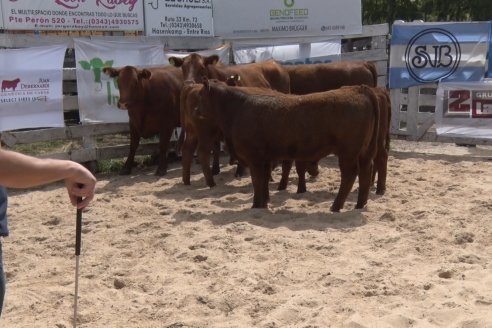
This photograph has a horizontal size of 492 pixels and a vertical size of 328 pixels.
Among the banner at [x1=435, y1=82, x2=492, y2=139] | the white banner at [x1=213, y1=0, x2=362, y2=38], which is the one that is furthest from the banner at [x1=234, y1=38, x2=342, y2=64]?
the banner at [x1=435, y1=82, x2=492, y2=139]

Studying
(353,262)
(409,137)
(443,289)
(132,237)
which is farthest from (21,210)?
(409,137)

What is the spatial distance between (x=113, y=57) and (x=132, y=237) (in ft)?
15.3

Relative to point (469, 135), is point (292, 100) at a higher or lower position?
higher

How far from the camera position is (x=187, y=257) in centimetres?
490

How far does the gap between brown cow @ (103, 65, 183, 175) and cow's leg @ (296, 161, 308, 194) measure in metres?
2.59

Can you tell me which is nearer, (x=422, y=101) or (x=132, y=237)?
(x=132, y=237)

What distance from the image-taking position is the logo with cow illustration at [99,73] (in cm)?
916

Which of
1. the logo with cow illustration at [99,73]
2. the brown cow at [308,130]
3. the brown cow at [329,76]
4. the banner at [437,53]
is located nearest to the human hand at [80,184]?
the brown cow at [308,130]

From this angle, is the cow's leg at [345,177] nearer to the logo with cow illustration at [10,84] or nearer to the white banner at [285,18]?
the logo with cow illustration at [10,84]

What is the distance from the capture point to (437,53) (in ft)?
34.1

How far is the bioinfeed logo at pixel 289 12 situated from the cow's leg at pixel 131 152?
387cm

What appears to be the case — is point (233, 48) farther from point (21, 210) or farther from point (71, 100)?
point (21, 210)

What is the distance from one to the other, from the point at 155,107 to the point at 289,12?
12.7ft

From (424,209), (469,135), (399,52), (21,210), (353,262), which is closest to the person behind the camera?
(353,262)
